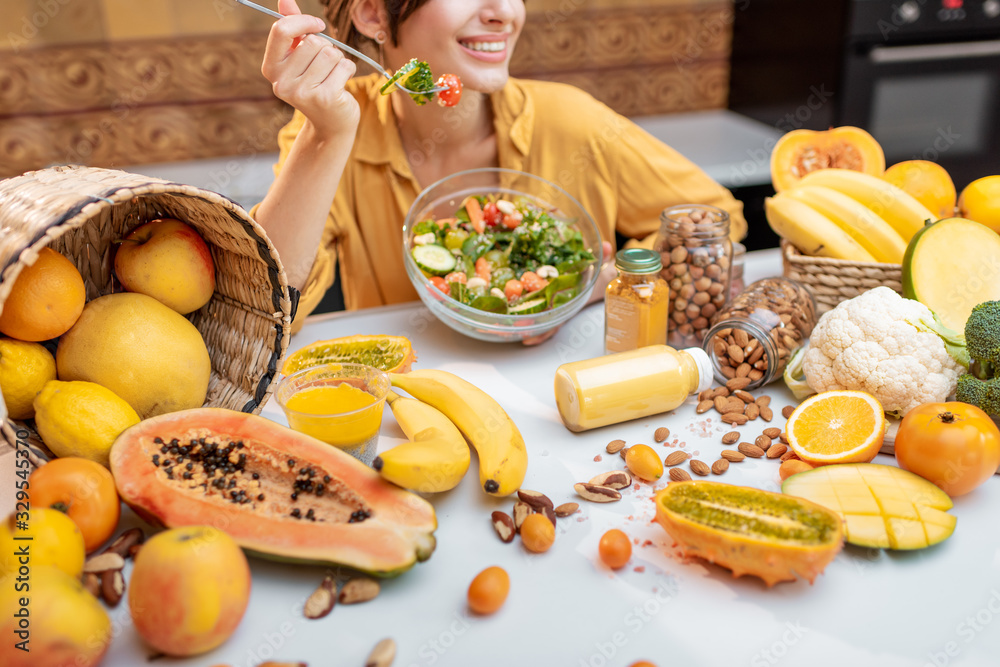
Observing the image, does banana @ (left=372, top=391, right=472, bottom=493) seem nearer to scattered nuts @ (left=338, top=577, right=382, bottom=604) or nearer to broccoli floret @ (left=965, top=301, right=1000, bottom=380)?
scattered nuts @ (left=338, top=577, right=382, bottom=604)

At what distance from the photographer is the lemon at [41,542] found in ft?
2.33

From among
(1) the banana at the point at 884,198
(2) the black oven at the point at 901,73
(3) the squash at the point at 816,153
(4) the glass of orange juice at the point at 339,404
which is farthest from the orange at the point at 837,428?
(2) the black oven at the point at 901,73

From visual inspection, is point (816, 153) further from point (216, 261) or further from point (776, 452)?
point (216, 261)

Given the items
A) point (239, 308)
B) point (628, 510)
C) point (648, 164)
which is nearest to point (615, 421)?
point (628, 510)

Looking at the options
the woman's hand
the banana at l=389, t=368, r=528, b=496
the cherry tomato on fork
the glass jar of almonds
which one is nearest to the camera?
the banana at l=389, t=368, r=528, b=496

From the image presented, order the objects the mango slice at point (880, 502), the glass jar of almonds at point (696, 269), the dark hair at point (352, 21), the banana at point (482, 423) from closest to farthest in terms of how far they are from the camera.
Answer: the mango slice at point (880, 502) < the banana at point (482, 423) < the glass jar of almonds at point (696, 269) < the dark hair at point (352, 21)

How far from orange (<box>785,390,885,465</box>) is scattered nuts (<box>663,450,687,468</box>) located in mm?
141

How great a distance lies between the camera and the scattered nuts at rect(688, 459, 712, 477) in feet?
3.12

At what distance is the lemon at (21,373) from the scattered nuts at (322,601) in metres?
0.44

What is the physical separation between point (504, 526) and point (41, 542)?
0.48 metres

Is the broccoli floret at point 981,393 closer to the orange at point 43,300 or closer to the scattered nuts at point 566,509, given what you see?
the scattered nuts at point 566,509

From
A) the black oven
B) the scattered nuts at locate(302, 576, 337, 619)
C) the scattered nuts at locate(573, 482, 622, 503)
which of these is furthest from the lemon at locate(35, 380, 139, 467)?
the black oven

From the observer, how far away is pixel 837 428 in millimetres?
972

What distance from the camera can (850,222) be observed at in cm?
129
